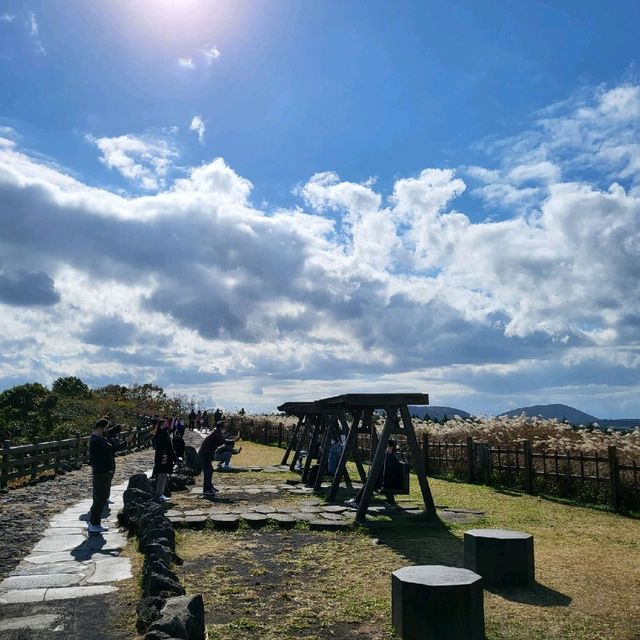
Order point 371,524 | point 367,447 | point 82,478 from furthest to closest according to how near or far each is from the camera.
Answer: point 367,447 < point 82,478 < point 371,524

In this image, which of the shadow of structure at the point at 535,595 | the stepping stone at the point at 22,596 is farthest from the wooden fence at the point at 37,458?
the shadow of structure at the point at 535,595

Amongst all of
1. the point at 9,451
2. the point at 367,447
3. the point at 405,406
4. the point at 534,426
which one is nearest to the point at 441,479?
the point at 534,426

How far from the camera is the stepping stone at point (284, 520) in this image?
1070 centimetres

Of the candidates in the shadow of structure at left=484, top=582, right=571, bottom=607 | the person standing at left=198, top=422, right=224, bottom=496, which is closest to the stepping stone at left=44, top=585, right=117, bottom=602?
the shadow of structure at left=484, top=582, right=571, bottom=607

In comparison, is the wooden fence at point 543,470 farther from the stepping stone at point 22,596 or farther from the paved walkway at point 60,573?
the stepping stone at point 22,596

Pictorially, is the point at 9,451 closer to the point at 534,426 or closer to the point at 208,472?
the point at 208,472

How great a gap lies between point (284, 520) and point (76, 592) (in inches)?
179

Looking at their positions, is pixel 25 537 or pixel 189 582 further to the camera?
pixel 25 537

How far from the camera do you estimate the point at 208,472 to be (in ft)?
47.5

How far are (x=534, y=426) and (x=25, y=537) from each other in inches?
584

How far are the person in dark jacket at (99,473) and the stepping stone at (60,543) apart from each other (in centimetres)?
31

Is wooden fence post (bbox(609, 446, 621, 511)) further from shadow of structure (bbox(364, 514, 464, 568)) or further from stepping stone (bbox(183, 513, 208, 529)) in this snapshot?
stepping stone (bbox(183, 513, 208, 529))

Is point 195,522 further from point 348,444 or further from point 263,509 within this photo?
point 348,444

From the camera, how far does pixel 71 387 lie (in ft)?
209
